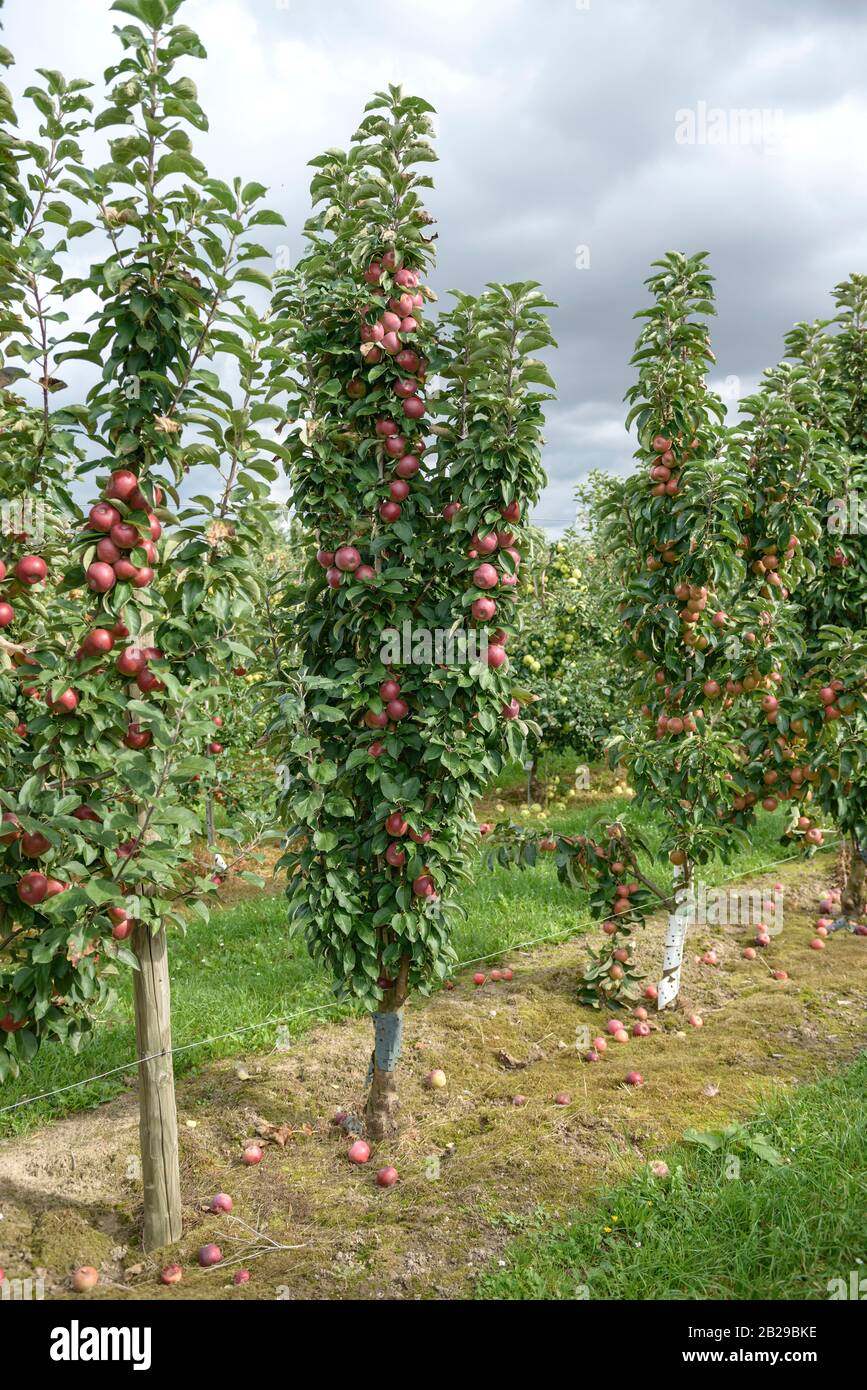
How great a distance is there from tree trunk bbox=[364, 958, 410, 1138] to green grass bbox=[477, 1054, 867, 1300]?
0.97 metres

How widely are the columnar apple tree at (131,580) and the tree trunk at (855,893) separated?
534cm

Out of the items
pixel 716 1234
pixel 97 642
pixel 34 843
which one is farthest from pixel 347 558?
pixel 716 1234

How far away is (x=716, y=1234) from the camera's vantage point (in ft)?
10.2

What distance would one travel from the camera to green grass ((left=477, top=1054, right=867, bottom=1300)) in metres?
2.95

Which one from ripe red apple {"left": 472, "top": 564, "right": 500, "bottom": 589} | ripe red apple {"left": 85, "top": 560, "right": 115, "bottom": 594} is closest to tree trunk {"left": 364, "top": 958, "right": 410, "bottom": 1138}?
ripe red apple {"left": 472, "top": 564, "right": 500, "bottom": 589}

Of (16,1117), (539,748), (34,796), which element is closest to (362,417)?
(34,796)

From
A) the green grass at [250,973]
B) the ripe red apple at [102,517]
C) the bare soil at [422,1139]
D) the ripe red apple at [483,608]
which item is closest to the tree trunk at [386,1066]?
the bare soil at [422,1139]

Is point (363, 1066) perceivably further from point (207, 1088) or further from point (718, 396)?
point (718, 396)

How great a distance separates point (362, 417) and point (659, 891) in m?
3.16

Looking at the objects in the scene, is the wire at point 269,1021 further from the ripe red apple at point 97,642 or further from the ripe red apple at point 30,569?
the ripe red apple at point 30,569

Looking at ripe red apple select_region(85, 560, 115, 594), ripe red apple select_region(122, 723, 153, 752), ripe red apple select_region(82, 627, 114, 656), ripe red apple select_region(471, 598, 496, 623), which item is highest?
ripe red apple select_region(85, 560, 115, 594)

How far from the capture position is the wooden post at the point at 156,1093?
323cm

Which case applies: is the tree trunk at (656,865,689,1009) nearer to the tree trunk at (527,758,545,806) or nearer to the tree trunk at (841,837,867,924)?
the tree trunk at (841,837,867,924)

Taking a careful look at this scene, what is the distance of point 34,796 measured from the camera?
8.89 feet
